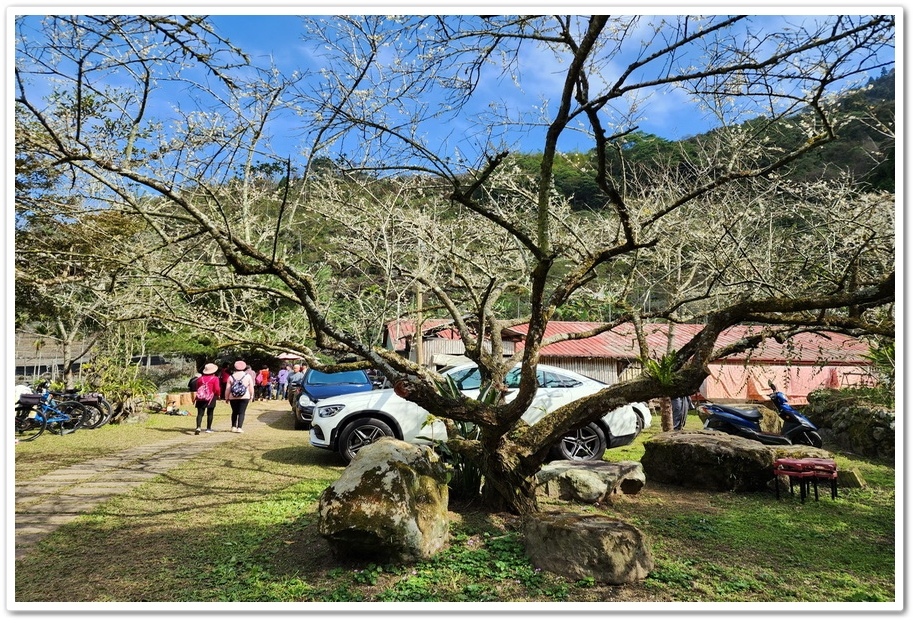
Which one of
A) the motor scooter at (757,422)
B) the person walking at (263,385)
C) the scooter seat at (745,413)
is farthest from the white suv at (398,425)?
the person walking at (263,385)

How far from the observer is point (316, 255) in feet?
32.9

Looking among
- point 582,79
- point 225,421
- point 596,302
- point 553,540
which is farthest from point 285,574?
point 225,421

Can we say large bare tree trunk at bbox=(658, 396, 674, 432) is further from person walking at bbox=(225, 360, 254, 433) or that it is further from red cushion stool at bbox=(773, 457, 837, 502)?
person walking at bbox=(225, 360, 254, 433)

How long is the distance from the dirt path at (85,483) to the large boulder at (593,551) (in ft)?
13.1

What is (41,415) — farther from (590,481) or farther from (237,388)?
(590,481)

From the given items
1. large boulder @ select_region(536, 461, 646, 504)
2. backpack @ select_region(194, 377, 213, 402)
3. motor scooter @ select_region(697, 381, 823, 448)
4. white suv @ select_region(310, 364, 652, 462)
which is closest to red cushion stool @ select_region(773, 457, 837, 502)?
large boulder @ select_region(536, 461, 646, 504)

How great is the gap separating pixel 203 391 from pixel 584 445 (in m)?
7.74

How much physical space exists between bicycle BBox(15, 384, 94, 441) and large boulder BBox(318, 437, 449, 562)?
9.97 metres

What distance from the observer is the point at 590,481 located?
5.68 meters

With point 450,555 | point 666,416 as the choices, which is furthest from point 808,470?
point 666,416

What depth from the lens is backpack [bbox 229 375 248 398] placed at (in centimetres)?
1104

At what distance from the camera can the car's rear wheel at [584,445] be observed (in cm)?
743

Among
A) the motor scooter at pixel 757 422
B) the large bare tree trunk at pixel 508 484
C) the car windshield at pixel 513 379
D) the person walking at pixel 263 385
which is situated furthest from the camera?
the person walking at pixel 263 385

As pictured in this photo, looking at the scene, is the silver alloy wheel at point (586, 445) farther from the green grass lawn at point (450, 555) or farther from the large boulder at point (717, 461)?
the green grass lawn at point (450, 555)
